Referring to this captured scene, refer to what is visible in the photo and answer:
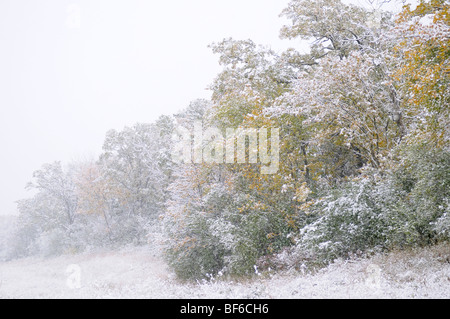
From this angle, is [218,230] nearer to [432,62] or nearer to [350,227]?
[350,227]

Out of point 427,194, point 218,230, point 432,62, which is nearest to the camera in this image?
point 432,62

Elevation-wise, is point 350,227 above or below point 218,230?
above

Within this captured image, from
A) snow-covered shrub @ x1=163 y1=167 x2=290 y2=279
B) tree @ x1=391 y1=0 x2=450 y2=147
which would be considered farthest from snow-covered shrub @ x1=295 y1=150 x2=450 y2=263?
snow-covered shrub @ x1=163 y1=167 x2=290 y2=279

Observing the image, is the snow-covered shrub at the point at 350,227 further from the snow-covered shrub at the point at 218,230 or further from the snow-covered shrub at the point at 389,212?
the snow-covered shrub at the point at 218,230

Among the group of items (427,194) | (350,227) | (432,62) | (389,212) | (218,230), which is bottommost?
(218,230)

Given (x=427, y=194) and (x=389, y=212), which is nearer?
(x=427, y=194)

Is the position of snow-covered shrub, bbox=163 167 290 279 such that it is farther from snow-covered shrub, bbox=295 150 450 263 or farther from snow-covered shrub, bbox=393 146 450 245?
snow-covered shrub, bbox=393 146 450 245

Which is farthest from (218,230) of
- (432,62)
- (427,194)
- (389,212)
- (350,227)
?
(432,62)

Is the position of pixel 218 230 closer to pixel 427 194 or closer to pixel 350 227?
pixel 350 227

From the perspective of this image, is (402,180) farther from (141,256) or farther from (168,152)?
(141,256)

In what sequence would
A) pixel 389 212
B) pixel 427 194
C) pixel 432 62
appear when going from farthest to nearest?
1. pixel 389 212
2. pixel 427 194
3. pixel 432 62

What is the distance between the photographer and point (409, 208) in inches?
339
